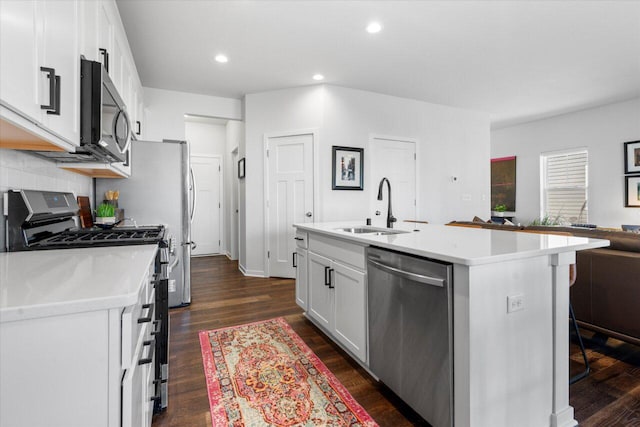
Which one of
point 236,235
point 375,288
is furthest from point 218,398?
point 236,235

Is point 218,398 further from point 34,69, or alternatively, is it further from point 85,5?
point 85,5

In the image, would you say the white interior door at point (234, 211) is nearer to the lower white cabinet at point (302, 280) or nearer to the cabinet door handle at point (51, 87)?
the lower white cabinet at point (302, 280)

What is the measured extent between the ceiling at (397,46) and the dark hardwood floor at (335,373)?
2.74 metres

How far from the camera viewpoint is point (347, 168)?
14.9 ft

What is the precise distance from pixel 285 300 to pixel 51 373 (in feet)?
9.25

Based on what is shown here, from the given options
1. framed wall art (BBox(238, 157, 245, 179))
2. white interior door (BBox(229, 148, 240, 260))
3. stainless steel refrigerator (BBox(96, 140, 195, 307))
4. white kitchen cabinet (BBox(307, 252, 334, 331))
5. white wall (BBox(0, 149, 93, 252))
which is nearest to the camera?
white wall (BBox(0, 149, 93, 252))

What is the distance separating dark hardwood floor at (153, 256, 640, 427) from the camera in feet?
5.17

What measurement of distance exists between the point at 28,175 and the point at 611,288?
365 cm

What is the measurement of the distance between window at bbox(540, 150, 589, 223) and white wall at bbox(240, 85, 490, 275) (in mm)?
2283

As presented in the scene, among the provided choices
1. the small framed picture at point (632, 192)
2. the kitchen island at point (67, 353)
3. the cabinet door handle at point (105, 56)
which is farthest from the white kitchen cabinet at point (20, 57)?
the small framed picture at point (632, 192)

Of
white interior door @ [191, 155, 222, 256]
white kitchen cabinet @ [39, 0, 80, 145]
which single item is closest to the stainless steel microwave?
white kitchen cabinet @ [39, 0, 80, 145]

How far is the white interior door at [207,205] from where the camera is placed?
20.5 feet

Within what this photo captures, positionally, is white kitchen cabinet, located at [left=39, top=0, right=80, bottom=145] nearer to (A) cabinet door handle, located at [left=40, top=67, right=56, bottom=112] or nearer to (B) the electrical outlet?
(A) cabinet door handle, located at [left=40, top=67, right=56, bottom=112]

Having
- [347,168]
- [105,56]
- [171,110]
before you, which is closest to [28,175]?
[105,56]
